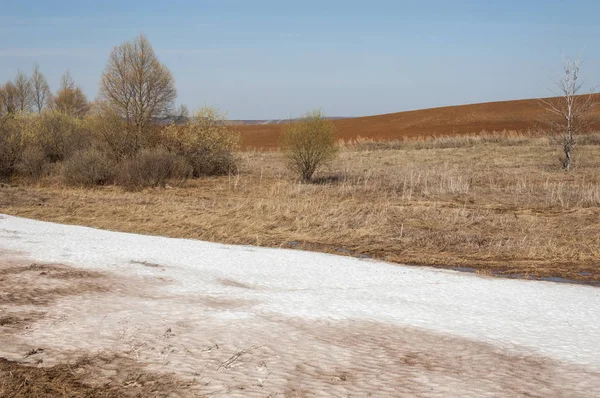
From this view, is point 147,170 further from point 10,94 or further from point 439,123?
point 439,123

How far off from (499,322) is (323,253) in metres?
6.38

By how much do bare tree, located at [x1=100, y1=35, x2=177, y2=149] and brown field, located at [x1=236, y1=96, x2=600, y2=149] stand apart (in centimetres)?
3123

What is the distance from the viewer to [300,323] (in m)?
8.06

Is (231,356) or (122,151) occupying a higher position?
(122,151)

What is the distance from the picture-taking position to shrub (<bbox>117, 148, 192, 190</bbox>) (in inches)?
1059

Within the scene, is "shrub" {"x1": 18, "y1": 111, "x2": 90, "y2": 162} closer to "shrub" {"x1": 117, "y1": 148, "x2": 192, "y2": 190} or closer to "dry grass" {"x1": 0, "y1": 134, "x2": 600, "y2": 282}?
"dry grass" {"x1": 0, "y1": 134, "x2": 600, "y2": 282}

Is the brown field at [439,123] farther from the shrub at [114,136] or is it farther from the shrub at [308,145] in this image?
the shrub at [308,145]

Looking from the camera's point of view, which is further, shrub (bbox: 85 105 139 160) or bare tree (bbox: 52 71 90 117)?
bare tree (bbox: 52 71 90 117)

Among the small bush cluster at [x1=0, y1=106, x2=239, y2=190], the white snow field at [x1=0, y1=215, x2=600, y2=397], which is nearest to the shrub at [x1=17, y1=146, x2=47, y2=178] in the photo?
the small bush cluster at [x1=0, y1=106, x2=239, y2=190]

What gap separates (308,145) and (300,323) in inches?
827

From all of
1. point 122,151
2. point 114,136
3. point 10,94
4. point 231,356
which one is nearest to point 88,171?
point 122,151

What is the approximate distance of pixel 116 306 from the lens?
8.57m

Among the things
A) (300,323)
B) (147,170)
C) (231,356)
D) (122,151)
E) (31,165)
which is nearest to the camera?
(231,356)

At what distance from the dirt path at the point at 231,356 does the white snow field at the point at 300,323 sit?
24 millimetres
